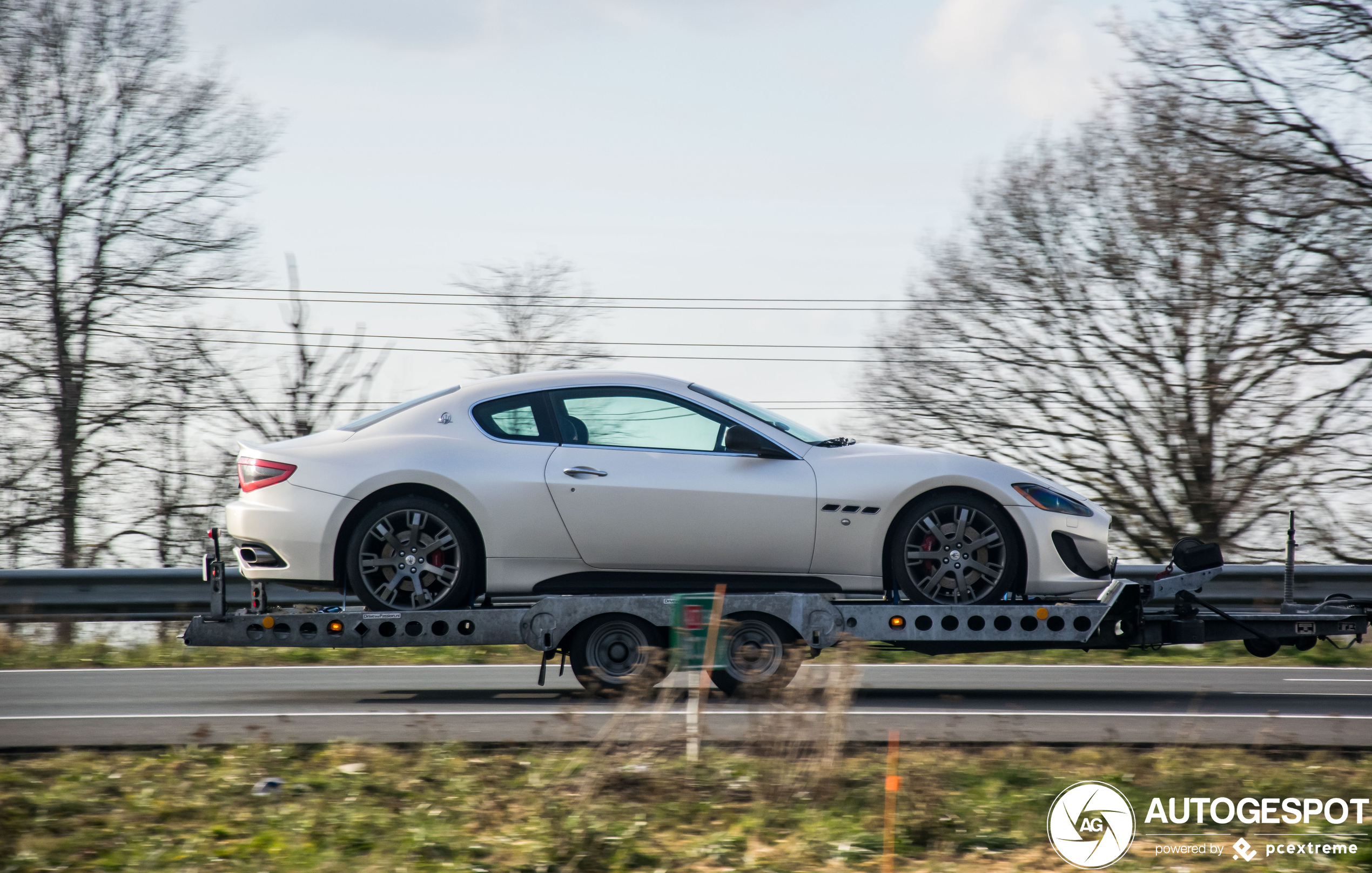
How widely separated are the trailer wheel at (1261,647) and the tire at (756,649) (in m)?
2.80

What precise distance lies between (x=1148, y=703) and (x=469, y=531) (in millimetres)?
4304

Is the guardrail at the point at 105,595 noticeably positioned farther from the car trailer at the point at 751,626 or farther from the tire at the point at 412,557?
the tire at the point at 412,557

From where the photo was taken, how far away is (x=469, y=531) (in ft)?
22.5

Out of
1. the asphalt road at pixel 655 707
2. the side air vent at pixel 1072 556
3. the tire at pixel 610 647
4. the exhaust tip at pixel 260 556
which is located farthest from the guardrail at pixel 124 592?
the tire at pixel 610 647

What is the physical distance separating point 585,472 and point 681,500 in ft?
Answer: 1.87

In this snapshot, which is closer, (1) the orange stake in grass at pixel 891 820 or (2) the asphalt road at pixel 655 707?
(1) the orange stake in grass at pixel 891 820

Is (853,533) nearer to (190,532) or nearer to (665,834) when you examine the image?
(665,834)

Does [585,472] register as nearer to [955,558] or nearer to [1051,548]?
[955,558]

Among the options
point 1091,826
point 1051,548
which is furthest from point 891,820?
point 1051,548

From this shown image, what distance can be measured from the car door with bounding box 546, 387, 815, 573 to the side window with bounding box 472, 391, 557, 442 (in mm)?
166

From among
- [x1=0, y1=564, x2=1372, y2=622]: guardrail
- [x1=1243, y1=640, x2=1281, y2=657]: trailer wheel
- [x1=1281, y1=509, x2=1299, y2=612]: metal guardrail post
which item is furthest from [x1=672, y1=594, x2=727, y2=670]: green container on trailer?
[x1=0, y1=564, x2=1372, y2=622]: guardrail

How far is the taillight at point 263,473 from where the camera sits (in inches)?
269

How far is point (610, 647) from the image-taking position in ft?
22.5

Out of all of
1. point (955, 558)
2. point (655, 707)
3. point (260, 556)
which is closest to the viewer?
point (655, 707)
